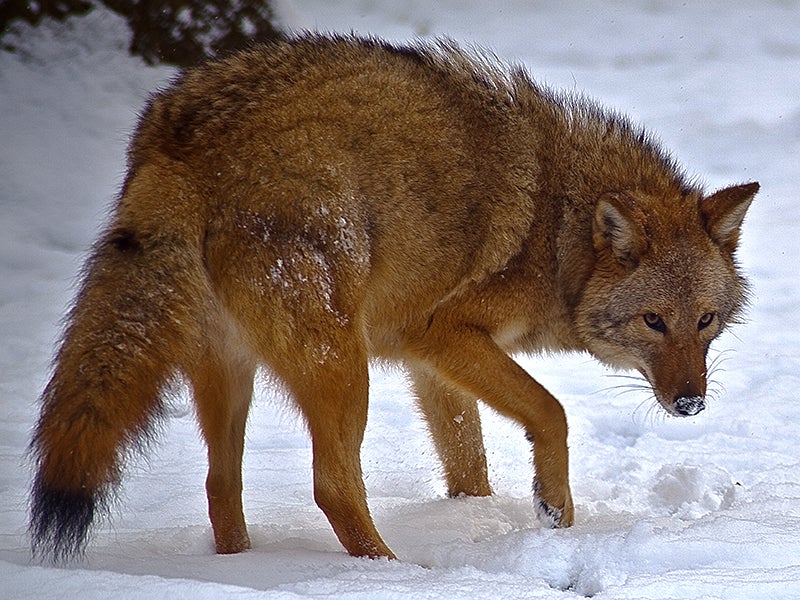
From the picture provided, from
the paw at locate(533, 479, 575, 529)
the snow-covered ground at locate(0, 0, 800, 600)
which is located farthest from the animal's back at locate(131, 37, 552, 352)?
the paw at locate(533, 479, 575, 529)

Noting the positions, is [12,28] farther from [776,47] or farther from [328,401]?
[776,47]

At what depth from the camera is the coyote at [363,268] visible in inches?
147

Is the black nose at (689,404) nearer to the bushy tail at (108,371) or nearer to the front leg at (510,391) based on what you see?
the front leg at (510,391)

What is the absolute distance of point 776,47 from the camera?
1284 cm

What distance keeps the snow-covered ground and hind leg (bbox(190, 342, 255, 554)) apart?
156mm

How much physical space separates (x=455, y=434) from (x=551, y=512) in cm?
101

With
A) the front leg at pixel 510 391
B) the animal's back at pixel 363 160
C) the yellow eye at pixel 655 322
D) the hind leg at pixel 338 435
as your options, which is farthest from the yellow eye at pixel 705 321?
the hind leg at pixel 338 435

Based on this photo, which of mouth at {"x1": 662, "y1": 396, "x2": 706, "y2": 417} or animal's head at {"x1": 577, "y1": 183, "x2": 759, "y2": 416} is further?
animal's head at {"x1": 577, "y1": 183, "x2": 759, "y2": 416}

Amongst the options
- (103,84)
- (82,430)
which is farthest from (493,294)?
(103,84)

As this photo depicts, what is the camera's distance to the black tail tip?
3.34 meters

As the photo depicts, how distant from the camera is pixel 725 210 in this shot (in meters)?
4.99

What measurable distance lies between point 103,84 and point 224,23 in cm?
136

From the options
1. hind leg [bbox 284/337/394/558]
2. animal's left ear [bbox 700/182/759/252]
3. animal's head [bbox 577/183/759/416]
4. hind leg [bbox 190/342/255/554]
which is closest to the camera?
hind leg [bbox 284/337/394/558]

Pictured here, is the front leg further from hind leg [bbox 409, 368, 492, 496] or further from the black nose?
hind leg [bbox 409, 368, 492, 496]
